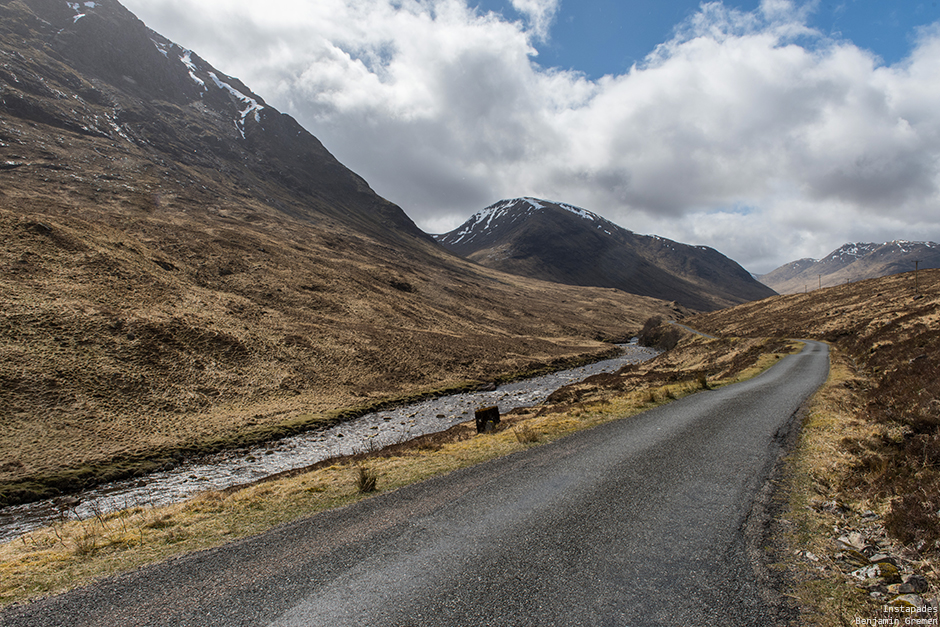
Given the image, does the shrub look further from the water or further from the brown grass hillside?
the water

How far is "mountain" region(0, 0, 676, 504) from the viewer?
94.5 feet

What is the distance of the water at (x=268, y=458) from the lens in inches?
706

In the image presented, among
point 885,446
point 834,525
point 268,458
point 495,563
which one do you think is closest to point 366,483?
point 495,563

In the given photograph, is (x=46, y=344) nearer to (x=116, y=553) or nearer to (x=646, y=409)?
(x=116, y=553)

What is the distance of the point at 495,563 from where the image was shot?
266 inches

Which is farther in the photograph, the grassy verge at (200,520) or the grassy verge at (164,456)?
the grassy verge at (164,456)

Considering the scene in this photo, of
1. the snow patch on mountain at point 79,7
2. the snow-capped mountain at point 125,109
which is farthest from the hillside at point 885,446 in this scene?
the snow patch on mountain at point 79,7

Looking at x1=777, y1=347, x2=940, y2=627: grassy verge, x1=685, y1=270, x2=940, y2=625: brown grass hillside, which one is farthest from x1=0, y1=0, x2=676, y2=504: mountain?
x1=685, y1=270, x2=940, y2=625: brown grass hillside

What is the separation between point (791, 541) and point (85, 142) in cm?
15550

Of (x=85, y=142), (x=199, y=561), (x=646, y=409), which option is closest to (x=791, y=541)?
(x=199, y=561)

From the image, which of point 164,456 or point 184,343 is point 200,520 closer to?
point 164,456

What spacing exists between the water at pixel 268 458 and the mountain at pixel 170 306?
1991mm

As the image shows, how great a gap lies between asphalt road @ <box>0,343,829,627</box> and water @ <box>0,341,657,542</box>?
12.1 metres

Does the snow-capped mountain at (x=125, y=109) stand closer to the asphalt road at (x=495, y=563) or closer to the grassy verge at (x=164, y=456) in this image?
the grassy verge at (x=164, y=456)
